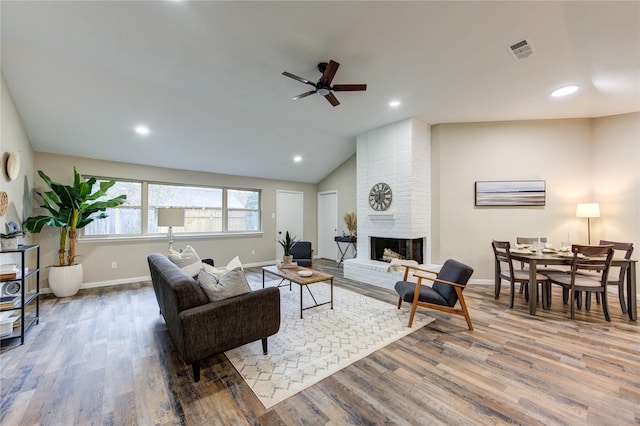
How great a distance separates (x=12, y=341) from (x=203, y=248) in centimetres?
331

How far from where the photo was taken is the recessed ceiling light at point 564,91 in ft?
11.2

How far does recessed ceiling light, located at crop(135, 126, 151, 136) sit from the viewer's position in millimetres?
4203

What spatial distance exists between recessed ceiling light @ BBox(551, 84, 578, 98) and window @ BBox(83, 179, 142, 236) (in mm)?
7234

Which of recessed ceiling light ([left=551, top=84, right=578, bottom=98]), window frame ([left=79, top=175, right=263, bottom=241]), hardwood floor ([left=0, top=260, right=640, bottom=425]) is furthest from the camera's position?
window frame ([left=79, top=175, right=263, bottom=241])

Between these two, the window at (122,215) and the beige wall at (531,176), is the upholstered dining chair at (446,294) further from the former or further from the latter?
the window at (122,215)

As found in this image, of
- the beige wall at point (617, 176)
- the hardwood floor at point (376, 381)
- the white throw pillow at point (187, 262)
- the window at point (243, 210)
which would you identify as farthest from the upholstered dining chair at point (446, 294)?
the window at point (243, 210)

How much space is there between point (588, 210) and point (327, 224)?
5.39 m

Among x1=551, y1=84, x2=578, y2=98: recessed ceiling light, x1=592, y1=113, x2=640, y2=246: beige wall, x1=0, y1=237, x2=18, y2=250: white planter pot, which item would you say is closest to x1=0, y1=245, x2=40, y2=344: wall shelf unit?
x1=0, y1=237, x2=18, y2=250: white planter pot

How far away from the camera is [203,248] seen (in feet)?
19.2

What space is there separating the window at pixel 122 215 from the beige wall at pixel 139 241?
0.21 meters

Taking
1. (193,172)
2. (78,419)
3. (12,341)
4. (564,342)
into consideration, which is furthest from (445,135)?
(12,341)

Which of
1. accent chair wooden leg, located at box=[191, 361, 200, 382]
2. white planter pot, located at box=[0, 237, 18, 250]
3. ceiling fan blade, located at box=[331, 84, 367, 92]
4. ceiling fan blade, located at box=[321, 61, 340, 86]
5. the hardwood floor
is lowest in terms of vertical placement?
the hardwood floor

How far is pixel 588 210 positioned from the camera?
4230mm

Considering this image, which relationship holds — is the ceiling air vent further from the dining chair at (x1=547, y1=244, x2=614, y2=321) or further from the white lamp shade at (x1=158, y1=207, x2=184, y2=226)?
the white lamp shade at (x1=158, y1=207, x2=184, y2=226)
